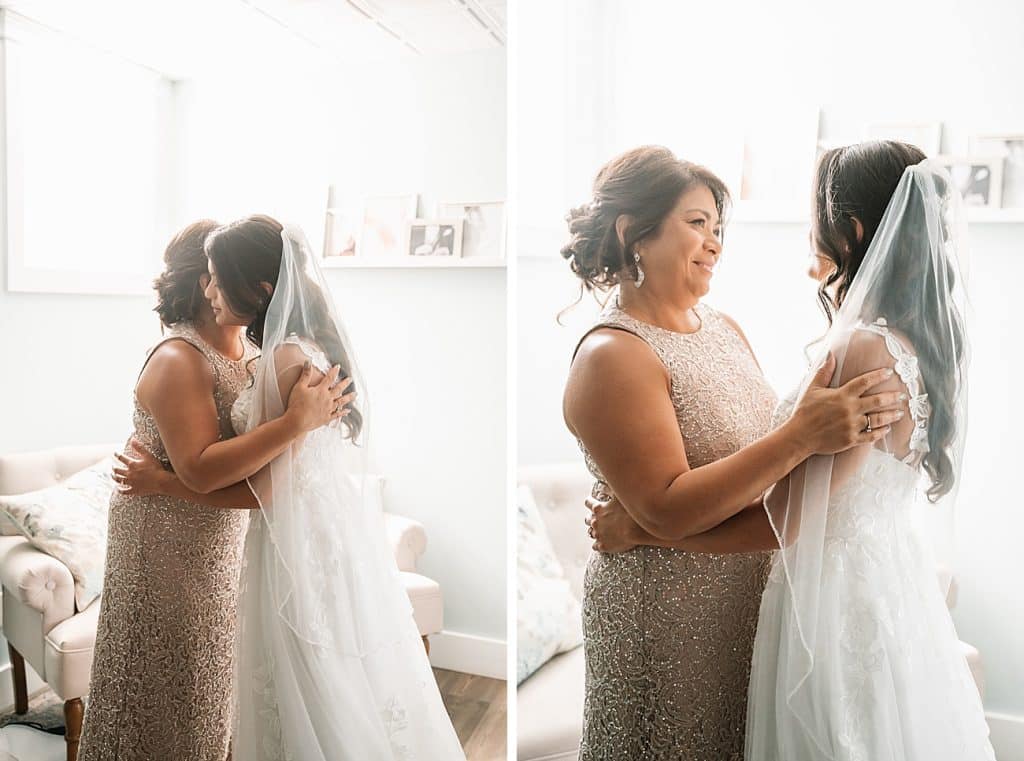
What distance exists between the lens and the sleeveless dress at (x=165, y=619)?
1618 mm

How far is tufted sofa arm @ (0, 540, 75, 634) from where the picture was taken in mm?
1978

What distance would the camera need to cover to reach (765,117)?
2.46 meters

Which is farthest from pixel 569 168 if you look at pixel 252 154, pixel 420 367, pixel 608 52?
pixel 252 154

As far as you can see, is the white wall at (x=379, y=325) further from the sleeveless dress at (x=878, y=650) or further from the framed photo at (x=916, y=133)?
the framed photo at (x=916, y=133)

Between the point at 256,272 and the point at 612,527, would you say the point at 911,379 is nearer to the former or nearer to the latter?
the point at 612,527

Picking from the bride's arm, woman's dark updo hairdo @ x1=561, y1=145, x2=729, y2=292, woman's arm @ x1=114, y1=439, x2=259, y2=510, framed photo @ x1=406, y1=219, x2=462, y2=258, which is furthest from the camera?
framed photo @ x1=406, y1=219, x2=462, y2=258

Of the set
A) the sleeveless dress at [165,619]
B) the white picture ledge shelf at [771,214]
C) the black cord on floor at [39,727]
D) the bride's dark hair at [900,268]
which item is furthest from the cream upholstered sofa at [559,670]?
the black cord on floor at [39,727]

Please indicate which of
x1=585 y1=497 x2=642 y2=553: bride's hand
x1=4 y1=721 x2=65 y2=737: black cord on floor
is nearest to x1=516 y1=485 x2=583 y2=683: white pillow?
x1=585 y1=497 x2=642 y2=553: bride's hand

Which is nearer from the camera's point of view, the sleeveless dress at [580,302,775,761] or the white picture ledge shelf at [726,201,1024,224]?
the sleeveless dress at [580,302,775,761]

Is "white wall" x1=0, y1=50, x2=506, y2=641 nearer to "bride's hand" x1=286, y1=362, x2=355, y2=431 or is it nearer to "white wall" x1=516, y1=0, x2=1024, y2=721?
"white wall" x1=516, y1=0, x2=1024, y2=721

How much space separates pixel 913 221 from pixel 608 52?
166cm

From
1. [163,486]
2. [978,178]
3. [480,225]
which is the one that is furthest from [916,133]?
[163,486]

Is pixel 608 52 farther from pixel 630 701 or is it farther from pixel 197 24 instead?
pixel 630 701

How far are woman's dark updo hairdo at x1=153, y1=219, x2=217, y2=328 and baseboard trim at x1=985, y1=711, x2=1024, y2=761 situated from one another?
8.65 feet
